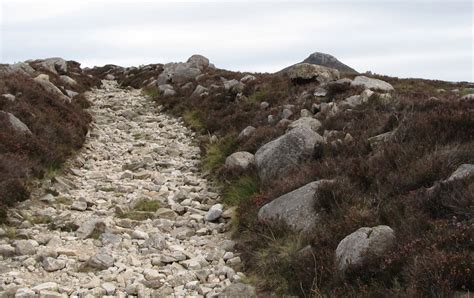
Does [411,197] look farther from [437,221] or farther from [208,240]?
[208,240]

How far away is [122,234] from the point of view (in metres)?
9.44

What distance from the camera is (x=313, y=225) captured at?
7770mm

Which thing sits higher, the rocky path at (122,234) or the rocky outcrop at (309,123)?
the rocky outcrop at (309,123)

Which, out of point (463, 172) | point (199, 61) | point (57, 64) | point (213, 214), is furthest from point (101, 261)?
point (57, 64)

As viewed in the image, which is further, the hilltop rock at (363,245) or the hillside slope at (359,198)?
the hilltop rock at (363,245)

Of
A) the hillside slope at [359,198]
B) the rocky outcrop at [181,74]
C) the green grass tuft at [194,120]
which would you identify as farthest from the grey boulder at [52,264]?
the rocky outcrop at [181,74]

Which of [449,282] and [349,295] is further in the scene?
[349,295]

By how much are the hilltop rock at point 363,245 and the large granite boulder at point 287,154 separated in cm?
408

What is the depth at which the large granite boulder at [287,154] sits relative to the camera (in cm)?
1073

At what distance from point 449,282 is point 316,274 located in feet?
6.38

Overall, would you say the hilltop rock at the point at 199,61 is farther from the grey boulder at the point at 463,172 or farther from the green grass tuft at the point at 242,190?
the grey boulder at the point at 463,172

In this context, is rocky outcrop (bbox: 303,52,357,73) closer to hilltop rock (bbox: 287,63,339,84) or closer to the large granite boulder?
hilltop rock (bbox: 287,63,339,84)

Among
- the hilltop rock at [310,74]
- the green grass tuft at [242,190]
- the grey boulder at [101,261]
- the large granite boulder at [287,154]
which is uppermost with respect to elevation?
the hilltop rock at [310,74]

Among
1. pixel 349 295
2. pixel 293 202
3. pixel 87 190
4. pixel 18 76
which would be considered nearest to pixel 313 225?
pixel 293 202
